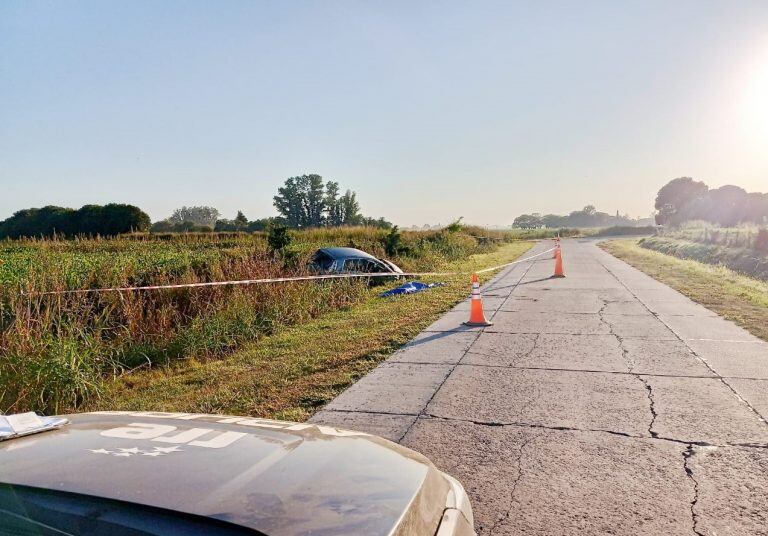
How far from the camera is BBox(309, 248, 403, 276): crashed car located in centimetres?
1419

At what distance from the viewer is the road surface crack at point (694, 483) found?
10.5 feet

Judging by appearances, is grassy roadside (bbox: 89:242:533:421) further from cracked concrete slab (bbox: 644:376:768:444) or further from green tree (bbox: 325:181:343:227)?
green tree (bbox: 325:181:343:227)

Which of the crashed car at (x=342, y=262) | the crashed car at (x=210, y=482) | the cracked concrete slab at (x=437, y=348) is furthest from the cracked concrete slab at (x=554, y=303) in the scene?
the crashed car at (x=210, y=482)

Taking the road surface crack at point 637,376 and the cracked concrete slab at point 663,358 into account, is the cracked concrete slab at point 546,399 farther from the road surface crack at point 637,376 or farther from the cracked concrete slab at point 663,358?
the cracked concrete slab at point 663,358

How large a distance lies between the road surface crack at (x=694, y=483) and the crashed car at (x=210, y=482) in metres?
1.98

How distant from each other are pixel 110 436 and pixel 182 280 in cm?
834

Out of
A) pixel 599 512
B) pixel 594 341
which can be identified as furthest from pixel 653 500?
pixel 594 341

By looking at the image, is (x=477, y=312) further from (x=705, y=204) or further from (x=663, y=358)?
(x=705, y=204)

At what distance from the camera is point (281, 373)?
259 inches

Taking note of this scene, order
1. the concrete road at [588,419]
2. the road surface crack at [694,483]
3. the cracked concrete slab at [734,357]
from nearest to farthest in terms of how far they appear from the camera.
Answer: the road surface crack at [694,483] → the concrete road at [588,419] → the cracked concrete slab at [734,357]

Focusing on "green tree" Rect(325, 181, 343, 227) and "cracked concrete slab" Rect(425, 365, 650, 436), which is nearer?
"cracked concrete slab" Rect(425, 365, 650, 436)

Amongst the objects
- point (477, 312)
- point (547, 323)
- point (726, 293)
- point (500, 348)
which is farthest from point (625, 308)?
point (500, 348)

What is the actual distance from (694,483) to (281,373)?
446cm

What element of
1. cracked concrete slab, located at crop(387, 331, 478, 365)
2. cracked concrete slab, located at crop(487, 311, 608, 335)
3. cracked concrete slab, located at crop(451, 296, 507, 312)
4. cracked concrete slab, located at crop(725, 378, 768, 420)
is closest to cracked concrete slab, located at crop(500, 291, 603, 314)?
cracked concrete slab, located at crop(451, 296, 507, 312)
